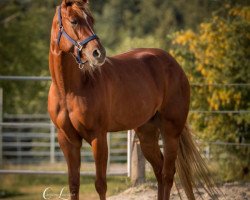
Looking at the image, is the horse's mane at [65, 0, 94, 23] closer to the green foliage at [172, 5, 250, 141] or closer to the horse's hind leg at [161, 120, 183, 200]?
the horse's hind leg at [161, 120, 183, 200]

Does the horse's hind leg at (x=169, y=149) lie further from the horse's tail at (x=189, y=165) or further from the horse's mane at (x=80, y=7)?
the horse's mane at (x=80, y=7)

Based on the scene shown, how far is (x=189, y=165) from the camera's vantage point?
636 centimetres

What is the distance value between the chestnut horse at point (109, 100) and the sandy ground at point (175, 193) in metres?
0.68

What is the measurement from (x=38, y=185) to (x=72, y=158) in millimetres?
6900

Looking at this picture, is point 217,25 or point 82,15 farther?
point 217,25

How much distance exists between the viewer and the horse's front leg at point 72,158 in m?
5.24

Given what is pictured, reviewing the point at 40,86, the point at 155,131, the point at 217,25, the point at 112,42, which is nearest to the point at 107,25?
the point at 112,42

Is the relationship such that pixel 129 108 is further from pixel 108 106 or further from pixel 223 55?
pixel 223 55

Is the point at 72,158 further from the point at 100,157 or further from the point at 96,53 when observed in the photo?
the point at 96,53

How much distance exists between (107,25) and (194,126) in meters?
24.1

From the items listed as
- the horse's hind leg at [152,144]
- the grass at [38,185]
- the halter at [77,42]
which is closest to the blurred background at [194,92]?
the grass at [38,185]

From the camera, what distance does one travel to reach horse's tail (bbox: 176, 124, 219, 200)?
20.8 ft

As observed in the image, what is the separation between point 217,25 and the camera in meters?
11.4

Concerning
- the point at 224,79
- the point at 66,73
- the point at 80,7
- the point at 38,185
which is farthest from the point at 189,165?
the point at 38,185
